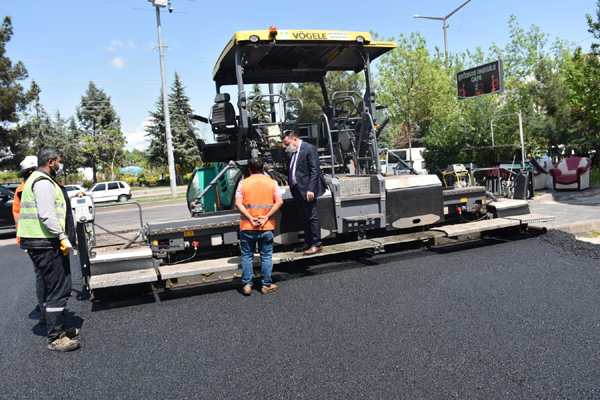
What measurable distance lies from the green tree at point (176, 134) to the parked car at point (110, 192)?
10.6m

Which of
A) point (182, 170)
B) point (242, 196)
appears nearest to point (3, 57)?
point (182, 170)

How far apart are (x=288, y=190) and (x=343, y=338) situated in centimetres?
249

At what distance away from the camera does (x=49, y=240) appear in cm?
431

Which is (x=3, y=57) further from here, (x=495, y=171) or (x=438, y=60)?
(x=495, y=171)

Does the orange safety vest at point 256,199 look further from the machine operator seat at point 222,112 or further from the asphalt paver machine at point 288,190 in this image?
the machine operator seat at point 222,112

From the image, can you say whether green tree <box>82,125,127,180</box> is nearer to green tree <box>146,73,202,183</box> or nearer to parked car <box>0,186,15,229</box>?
green tree <box>146,73,202,183</box>

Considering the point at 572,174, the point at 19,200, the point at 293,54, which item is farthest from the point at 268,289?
the point at 572,174

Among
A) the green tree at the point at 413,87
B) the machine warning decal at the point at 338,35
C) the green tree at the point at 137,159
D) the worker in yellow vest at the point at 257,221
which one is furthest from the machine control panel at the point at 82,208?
the green tree at the point at 137,159

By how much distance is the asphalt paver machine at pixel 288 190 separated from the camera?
18.4 feet

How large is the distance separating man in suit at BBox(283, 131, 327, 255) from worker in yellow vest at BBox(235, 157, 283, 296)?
1.18 feet

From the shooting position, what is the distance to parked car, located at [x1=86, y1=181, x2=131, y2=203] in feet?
92.9

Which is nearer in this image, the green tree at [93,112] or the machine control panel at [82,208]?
the machine control panel at [82,208]

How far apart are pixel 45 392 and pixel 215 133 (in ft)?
14.0

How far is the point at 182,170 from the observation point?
42500 mm
